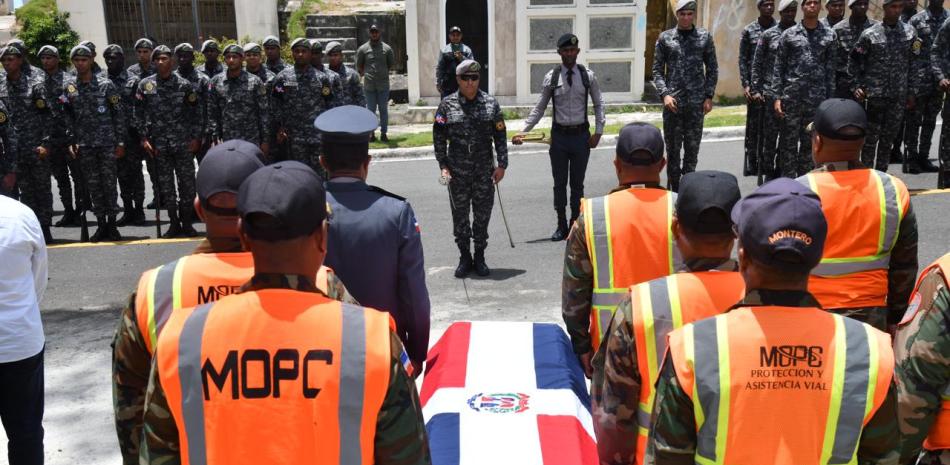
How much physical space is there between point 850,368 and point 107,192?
30.9ft

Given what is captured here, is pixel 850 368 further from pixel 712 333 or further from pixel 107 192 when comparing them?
pixel 107 192

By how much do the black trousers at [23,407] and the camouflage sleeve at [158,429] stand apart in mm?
2064

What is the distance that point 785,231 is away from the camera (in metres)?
2.18

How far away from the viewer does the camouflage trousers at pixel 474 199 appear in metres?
7.78

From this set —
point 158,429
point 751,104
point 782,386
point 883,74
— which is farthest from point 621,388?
point 751,104

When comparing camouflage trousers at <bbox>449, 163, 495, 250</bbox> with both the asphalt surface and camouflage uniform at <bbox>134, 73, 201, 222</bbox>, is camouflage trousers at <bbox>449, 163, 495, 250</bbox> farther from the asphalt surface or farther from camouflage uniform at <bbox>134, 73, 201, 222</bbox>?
camouflage uniform at <bbox>134, 73, 201, 222</bbox>

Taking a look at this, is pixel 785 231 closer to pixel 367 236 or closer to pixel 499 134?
pixel 367 236

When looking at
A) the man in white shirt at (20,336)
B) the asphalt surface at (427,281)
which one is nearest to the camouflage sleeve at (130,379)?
the man in white shirt at (20,336)

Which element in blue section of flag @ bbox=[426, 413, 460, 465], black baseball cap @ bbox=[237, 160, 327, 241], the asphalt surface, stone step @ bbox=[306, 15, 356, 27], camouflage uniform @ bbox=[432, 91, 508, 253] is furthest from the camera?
stone step @ bbox=[306, 15, 356, 27]

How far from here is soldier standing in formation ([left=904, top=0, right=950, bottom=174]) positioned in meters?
10.7

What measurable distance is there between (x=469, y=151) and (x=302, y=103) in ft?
11.9

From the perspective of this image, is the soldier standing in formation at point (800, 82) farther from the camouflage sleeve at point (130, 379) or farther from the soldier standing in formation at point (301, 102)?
the camouflage sleeve at point (130, 379)

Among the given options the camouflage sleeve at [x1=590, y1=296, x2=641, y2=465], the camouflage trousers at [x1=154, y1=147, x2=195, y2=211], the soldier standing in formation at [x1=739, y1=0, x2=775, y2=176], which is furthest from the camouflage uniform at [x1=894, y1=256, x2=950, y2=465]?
the camouflage trousers at [x1=154, y1=147, x2=195, y2=211]

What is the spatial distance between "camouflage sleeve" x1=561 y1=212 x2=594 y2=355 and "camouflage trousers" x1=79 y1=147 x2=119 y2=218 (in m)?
7.51
